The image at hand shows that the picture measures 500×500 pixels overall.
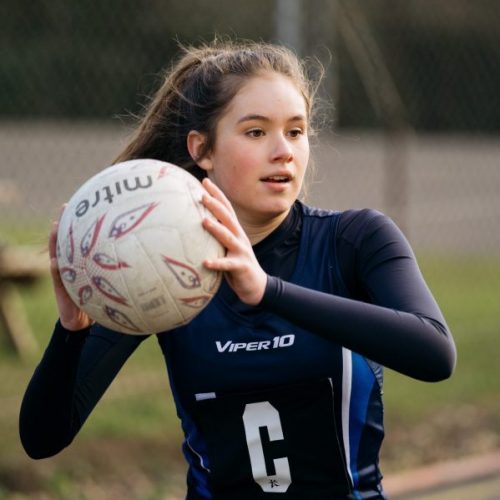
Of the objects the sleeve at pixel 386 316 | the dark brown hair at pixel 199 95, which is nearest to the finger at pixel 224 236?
the sleeve at pixel 386 316

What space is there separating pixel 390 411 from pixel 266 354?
3750mm

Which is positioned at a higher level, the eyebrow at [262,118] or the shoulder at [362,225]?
the eyebrow at [262,118]

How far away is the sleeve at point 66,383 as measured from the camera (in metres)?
2.75

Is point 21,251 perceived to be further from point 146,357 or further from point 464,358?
point 464,358

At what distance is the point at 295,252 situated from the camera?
2.85m

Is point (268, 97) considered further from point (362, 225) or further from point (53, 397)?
point (53, 397)

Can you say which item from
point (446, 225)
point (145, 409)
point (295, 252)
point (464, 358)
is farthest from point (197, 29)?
point (446, 225)

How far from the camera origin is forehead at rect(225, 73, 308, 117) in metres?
2.75

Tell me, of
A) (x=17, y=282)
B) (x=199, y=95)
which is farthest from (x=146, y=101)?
(x=199, y=95)

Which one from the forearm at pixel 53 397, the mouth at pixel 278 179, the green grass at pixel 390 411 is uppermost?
the mouth at pixel 278 179

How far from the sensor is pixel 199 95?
302 cm

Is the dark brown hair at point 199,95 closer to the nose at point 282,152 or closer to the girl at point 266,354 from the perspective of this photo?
the girl at point 266,354

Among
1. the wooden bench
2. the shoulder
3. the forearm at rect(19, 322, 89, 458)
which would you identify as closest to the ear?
the shoulder

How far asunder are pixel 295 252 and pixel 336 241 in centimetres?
12
